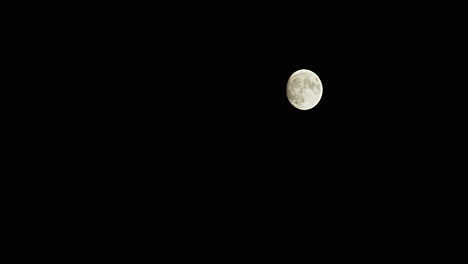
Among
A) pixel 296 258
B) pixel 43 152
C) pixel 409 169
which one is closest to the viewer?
pixel 43 152

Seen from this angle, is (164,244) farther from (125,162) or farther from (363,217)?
(363,217)

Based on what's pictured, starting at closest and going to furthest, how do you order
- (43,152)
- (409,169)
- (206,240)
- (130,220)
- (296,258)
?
(43,152) → (130,220) → (206,240) → (296,258) → (409,169)

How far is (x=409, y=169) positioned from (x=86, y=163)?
2514 mm

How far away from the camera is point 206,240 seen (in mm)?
2850

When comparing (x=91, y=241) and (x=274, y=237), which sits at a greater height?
(x=274, y=237)

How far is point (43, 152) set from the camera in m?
2.39

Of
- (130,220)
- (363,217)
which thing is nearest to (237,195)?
(130,220)

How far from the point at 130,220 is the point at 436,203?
236 centimetres

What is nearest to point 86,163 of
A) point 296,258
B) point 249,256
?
point 249,256

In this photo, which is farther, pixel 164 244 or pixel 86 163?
pixel 164 244

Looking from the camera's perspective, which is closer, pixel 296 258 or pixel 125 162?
pixel 125 162

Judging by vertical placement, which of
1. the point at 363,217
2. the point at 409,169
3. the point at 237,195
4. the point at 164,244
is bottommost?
the point at 164,244

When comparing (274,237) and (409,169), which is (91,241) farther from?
(409,169)

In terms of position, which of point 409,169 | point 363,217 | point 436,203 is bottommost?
point 363,217
